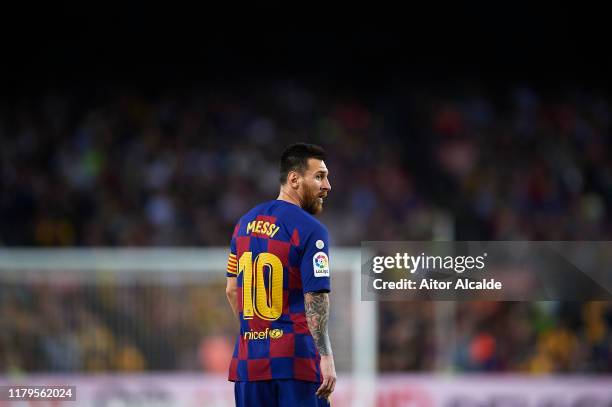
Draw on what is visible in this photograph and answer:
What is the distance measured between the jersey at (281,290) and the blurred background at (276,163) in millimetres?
4860

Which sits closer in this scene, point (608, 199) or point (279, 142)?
point (608, 199)

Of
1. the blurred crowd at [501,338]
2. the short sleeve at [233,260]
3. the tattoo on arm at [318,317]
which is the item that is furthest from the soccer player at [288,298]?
the blurred crowd at [501,338]

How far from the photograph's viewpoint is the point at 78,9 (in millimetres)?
19141

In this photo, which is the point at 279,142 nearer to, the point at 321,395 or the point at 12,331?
the point at 12,331

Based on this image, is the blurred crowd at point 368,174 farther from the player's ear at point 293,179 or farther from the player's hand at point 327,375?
the player's hand at point 327,375

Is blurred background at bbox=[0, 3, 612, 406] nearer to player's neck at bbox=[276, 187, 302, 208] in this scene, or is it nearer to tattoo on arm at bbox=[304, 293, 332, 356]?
player's neck at bbox=[276, 187, 302, 208]

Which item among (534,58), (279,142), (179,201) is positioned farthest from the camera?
(534,58)

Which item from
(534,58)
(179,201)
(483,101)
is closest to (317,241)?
(179,201)

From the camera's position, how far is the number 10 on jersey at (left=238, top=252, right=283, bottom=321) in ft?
17.1

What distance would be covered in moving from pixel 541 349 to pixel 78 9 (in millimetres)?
10922

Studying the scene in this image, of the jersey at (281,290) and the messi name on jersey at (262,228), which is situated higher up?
the messi name on jersey at (262,228)

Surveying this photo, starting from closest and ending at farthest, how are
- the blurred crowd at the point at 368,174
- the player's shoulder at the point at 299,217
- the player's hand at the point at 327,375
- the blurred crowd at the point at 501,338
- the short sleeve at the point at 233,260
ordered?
the player's hand at the point at 327,375 → the player's shoulder at the point at 299,217 → the short sleeve at the point at 233,260 → the blurred crowd at the point at 501,338 → the blurred crowd at the point at 368,174

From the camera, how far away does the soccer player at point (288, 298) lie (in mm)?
5137

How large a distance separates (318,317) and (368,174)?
10.7 m
